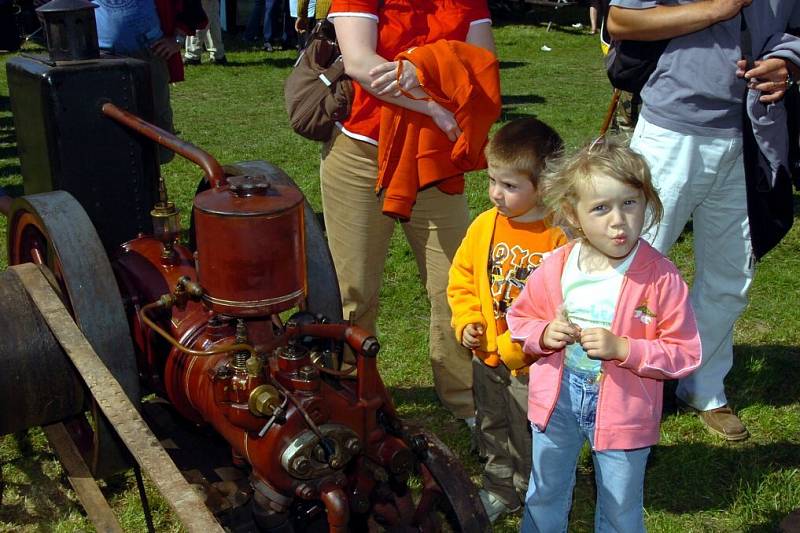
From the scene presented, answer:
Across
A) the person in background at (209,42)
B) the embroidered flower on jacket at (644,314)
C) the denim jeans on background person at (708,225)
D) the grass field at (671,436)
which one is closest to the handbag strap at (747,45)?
the denim jeans on background person at (708,225)

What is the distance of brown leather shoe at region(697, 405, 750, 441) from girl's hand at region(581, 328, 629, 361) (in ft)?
5.48

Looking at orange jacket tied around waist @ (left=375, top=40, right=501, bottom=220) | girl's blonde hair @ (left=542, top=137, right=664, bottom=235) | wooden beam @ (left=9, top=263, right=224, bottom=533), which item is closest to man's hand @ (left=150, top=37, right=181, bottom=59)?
orange jacket tied around waist @ (left=375, top=40, right=501, bottom=220)

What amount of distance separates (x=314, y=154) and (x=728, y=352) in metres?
4.95

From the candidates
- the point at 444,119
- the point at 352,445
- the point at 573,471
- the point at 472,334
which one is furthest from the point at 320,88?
the point at 573,471

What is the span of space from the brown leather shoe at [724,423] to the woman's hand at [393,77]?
188cm

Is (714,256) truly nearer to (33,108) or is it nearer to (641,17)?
(641,17)

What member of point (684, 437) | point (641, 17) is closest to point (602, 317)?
point (641, 17)

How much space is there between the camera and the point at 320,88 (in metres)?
3.19

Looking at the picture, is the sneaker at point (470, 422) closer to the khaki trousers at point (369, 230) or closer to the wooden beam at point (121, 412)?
the khaki trousers at point (369, 230)

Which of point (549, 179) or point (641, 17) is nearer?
point (549, 179)

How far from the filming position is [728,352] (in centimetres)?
375

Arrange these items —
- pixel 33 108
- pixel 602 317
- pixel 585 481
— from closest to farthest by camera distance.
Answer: pixel 602 317, pixel 33 108, pixel 585 481

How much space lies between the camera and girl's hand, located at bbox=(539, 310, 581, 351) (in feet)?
7.56

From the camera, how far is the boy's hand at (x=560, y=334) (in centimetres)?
230
